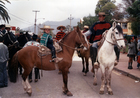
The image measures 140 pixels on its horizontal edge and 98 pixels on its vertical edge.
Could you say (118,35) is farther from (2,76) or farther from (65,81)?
(2,76)

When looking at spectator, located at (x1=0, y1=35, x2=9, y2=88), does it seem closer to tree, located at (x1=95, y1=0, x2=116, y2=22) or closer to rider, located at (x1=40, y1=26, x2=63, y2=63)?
rider, located at (x1=40, y1=26, x2=63, y2=63)

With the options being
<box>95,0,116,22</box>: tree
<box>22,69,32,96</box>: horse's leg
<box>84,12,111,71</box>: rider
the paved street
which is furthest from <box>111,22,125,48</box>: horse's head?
<box>95,0,116,22</box>: tree

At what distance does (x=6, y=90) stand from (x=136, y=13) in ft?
27.9

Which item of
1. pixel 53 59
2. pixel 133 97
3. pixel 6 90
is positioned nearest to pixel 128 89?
pixel 133 97

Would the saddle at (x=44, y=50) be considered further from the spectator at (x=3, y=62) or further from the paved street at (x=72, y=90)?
the spectator at (x=3, y=62)

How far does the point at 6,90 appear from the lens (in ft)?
16.5

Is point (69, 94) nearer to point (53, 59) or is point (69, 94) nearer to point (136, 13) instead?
point (53, 59)

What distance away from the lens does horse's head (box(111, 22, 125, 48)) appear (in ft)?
14.0

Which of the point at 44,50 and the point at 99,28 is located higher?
the point at 99,28

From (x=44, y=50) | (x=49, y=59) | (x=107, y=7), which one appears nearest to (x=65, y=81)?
(x=49, y=59)

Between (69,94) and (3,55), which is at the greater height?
(3,55)

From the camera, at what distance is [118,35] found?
4352 millimetres

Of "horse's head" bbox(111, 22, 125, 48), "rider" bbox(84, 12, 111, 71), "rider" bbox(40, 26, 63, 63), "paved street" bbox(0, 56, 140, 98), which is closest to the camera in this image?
"horse's head" bbox(111, 22, 125, 48)

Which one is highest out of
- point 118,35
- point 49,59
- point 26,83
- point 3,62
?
point 118,35
